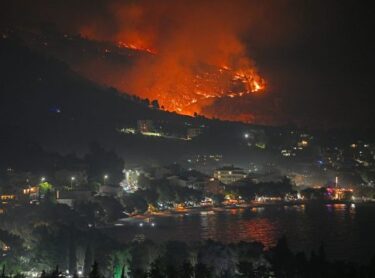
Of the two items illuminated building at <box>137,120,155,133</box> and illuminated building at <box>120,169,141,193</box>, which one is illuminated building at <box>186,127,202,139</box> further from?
illuminated building at <box>120,169,141,193</box>

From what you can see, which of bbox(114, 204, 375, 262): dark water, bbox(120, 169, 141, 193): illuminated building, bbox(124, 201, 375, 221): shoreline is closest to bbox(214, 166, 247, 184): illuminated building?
bbox(124, 201, 375, 221): shoreline

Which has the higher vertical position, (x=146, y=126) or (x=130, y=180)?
(x=146, y=126)

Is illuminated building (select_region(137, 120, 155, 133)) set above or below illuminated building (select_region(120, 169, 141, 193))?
above

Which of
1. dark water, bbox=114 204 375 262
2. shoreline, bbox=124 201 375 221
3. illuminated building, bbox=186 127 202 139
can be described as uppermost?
illuminated building, bbox=186 127 202 139

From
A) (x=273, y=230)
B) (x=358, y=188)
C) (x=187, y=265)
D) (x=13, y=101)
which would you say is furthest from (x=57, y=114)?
(x=187, y=265)

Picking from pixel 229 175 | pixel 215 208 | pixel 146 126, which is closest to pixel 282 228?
pixel 215 208

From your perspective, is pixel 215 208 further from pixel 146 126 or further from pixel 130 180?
pixel 146 126

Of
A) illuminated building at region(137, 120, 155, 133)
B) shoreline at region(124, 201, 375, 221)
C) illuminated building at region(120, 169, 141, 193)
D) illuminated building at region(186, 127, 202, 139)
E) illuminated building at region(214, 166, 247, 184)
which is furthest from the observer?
illuminated building at region(186, 127, 202, 139)

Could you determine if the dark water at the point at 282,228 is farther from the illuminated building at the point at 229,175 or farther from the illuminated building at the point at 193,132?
the illuminated building at the point at 193,132
